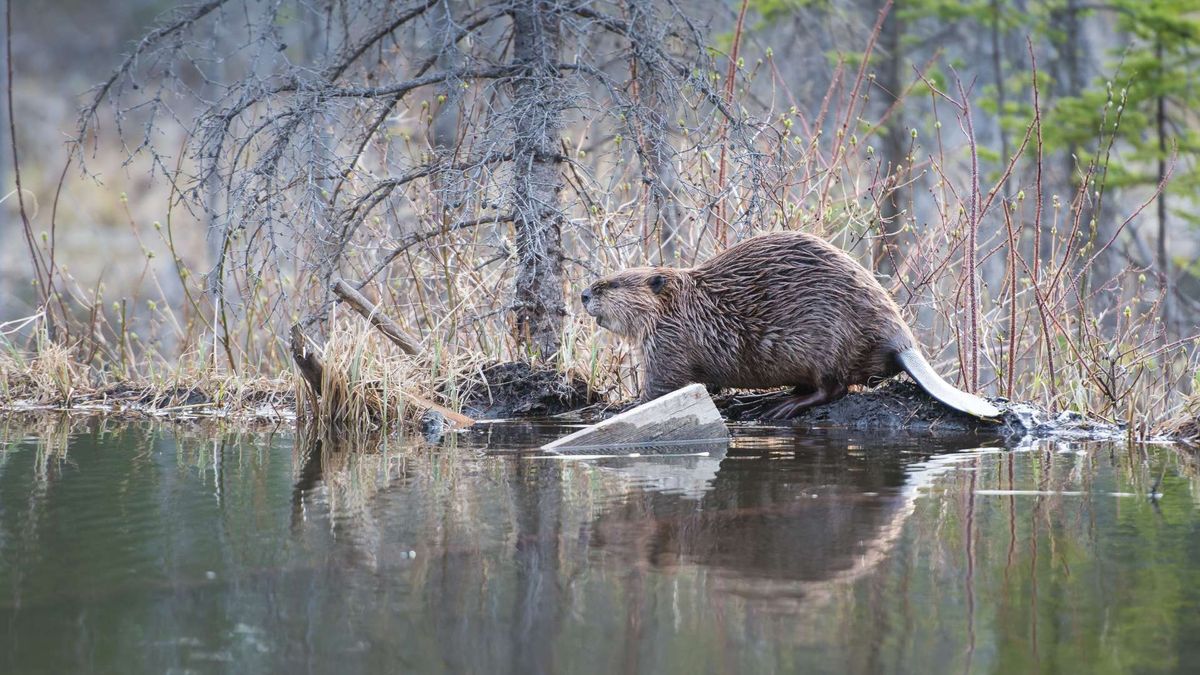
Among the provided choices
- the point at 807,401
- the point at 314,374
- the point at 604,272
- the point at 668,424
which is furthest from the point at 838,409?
the point at 314,374

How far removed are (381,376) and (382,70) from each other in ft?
7.71

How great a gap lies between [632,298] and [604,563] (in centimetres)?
299

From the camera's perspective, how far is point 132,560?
10.2 ft

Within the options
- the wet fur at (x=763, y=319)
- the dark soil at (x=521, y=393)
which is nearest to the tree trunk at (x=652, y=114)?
the wet fur at (x=763, y=319)

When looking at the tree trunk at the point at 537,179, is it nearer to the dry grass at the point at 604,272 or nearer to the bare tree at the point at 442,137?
the bare tree at the point at 442,137

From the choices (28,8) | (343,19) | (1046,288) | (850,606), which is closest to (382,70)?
(343,19)

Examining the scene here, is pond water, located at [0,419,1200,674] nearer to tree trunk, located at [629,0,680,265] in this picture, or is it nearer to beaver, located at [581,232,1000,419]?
beaver, located at [581,232,1000,419]

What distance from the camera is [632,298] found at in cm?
594

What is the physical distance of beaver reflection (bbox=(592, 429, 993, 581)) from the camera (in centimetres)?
305

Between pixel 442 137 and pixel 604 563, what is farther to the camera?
pixel 442 137

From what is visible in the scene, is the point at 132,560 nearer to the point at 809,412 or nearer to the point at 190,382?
the point at 809,412

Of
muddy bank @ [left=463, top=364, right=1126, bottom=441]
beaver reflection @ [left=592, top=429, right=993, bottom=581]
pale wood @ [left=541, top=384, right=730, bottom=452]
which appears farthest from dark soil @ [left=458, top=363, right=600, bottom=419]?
beaver reflection @ [left=592, top=429, right=993, bottom=581]

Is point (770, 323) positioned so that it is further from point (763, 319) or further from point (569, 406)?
point (569, 406)

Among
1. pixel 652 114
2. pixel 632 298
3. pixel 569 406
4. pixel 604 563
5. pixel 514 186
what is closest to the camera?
pixel 604 563
